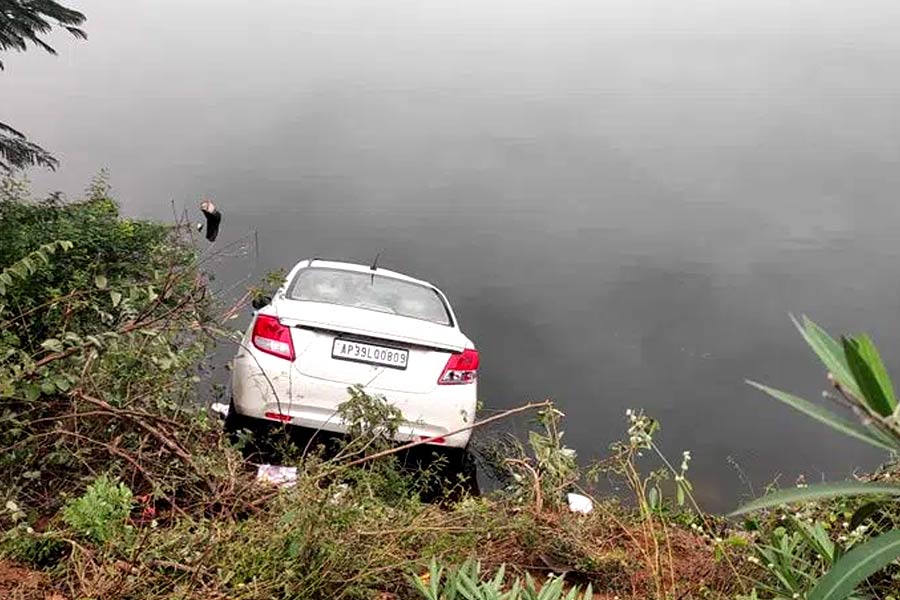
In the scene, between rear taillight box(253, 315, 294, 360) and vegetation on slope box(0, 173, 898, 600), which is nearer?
vegetation on slope box(0, 173, 898, 600)

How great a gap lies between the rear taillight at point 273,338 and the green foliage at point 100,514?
9.83 ft

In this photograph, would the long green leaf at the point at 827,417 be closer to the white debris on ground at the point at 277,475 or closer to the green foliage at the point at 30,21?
the white debris on ground at the point at 277,475

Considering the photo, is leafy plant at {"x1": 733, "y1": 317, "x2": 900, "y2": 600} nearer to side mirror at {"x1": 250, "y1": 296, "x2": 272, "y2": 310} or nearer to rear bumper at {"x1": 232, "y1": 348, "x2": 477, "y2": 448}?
rear bumper at {"x1": 232, "y1": 348, "x2": 477, "y2": 448}

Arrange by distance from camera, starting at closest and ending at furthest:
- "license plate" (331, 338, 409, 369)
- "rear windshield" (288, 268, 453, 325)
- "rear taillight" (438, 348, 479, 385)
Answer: "license plate" (331, 338, 409, 369), "rear taillight" (438, 348, 479, 385), "rear windshield" (288, 268, 453, 325)

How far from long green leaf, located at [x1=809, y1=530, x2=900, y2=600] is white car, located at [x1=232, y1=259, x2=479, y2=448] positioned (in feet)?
14.4

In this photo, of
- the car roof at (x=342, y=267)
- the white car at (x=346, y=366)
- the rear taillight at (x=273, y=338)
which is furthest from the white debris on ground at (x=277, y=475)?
the car roof at (x=342, y=267)

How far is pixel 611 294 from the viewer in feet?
74.5

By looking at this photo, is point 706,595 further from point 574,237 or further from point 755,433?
point 574,237

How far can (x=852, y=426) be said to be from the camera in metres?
1.62

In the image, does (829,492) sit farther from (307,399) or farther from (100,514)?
(307,399)

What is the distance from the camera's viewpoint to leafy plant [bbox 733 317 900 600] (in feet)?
4.97

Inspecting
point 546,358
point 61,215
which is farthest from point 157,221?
point 546,358

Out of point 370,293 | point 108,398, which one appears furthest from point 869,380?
point 370,293

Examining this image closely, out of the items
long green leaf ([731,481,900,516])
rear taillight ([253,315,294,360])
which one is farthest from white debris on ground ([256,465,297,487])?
long green leaf ([731,481,900,516])
